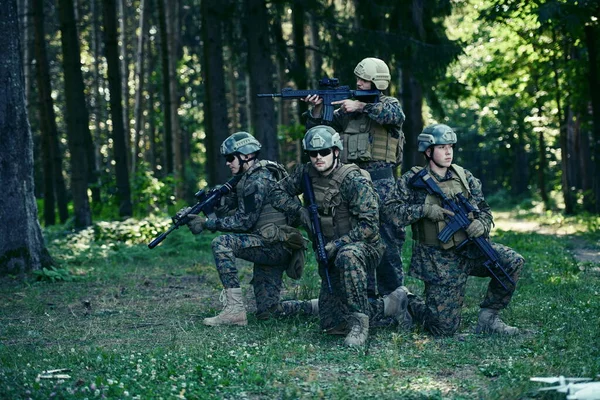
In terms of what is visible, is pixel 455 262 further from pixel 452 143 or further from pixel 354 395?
pixel 354 395

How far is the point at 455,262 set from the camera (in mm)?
8055

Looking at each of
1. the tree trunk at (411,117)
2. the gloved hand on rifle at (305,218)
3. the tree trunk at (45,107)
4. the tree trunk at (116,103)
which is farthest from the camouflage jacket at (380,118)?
the tree trunk at (45,107)

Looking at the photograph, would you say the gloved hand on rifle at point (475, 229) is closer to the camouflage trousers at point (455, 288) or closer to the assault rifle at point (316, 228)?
the camouflage trousers at point (455, 288)

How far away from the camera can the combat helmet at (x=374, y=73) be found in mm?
8844

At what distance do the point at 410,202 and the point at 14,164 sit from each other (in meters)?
5.67

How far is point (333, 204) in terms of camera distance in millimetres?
7969

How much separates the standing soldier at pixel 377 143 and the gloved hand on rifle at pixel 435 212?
0.93 metres

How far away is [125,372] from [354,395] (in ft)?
5.57

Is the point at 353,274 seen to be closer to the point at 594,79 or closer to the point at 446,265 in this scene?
the point at 446,265

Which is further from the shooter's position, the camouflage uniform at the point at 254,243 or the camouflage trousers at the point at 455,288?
the camouflage uniform at the point at 254,243

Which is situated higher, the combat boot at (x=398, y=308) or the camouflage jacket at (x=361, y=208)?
the camouflage jacket at (x=361, y=208)

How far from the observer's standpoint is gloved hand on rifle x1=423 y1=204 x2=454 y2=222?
25.8ft

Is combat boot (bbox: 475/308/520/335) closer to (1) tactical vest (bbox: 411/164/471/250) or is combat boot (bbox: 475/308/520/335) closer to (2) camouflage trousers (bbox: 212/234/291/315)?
(1) tactical vest (bbox: 411/164/471/250)

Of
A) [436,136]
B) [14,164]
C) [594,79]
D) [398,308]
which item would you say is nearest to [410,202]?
[436,136]
